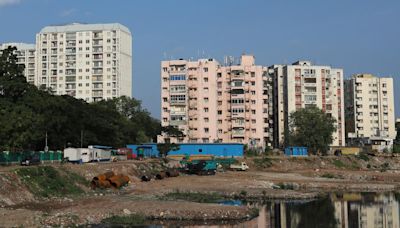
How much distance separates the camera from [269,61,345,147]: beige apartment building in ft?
564

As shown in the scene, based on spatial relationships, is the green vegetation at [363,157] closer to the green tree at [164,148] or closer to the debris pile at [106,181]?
the green tree at [164,148]

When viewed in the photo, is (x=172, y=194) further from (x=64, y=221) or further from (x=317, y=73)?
(x=317, y=73)

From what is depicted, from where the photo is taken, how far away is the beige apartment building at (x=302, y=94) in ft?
564

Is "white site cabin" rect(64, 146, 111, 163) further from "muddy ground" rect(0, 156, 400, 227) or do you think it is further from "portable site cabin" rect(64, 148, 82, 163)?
"muddy ground" rect(0, 156, 400, 227)

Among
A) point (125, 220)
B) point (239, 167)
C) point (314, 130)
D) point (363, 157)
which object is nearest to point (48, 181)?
point (125, 220)

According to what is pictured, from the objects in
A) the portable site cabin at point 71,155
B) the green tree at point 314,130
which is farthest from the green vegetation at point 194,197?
the green tree at point 314,130

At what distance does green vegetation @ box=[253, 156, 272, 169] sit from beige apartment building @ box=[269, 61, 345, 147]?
2170 inches

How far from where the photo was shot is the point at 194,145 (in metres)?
122

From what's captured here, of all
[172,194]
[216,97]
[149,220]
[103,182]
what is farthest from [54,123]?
[216,97]

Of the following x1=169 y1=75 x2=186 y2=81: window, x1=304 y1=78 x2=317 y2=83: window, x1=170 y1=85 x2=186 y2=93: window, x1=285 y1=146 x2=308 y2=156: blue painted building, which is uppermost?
x1=304 y1=78 x2=317 y2=83: window

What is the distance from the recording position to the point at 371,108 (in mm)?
194875

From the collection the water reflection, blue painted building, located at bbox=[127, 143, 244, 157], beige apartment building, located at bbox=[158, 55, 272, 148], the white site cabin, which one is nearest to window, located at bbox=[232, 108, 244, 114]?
beige apartment building, located at bbox=[158, 55, 272, 148]

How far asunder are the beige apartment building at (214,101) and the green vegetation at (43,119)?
2619 cm

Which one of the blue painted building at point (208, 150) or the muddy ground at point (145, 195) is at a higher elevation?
the blue painted building at point (208, 150)
